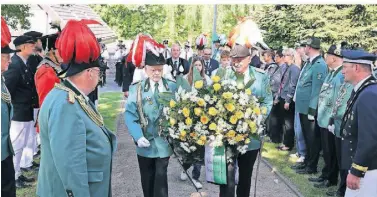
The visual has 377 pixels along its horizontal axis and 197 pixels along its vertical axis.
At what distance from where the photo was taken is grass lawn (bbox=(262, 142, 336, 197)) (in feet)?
22.4

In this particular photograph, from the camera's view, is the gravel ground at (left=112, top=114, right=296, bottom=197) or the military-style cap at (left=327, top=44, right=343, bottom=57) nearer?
the gravel ground at (left=112, top=114, right=296, bottom=197)

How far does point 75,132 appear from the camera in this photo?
315cm

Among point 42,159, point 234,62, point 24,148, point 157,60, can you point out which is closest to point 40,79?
point 24,148

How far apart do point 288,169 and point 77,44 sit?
5665 mm

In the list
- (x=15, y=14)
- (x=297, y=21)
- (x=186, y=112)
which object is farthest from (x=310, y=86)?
(x=297, y=21)

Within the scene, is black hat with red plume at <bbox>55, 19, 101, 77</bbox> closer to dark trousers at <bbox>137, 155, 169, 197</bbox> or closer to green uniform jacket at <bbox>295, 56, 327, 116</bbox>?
dark trousers at <bbox>137, 155, 169, 197</bbox>

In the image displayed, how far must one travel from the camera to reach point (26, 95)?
7172 mm

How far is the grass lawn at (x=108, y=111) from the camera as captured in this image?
6.52 meters

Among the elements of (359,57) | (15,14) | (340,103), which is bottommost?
(340,103)

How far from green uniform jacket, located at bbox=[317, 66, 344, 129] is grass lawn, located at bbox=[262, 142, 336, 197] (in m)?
0.99

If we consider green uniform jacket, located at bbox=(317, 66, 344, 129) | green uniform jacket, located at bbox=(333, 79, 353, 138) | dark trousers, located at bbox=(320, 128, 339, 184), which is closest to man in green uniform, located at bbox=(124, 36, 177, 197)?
green uniform jacket, located at bbox=(333, 79, 353, 138)

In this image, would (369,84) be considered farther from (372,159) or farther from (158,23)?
(158,23)

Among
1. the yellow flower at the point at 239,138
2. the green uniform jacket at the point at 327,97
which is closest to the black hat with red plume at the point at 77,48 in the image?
the yellow flower at the point at 239,138

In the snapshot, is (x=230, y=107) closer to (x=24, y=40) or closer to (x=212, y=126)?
(x=212, y=126)
